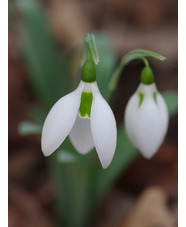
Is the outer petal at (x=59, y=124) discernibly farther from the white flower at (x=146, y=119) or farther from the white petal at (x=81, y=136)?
the white flower at (x=146, y=119)

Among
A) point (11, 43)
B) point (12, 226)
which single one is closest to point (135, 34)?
point (11, 43)

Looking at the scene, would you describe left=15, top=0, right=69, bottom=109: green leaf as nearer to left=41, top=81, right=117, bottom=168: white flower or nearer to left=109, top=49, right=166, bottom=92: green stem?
left=109, top=49, right=166, bottom=92: green stem

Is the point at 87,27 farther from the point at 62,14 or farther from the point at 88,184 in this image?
the point at 88,184

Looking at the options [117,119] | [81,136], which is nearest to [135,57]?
[81,136]

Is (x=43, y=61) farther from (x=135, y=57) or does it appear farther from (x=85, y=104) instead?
(x=85, y=104)

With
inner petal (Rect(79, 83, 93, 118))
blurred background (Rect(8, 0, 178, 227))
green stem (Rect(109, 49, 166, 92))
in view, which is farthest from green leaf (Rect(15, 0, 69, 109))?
inner petal (Rect(79, 83, 93, 118))

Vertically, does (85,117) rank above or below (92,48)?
below
